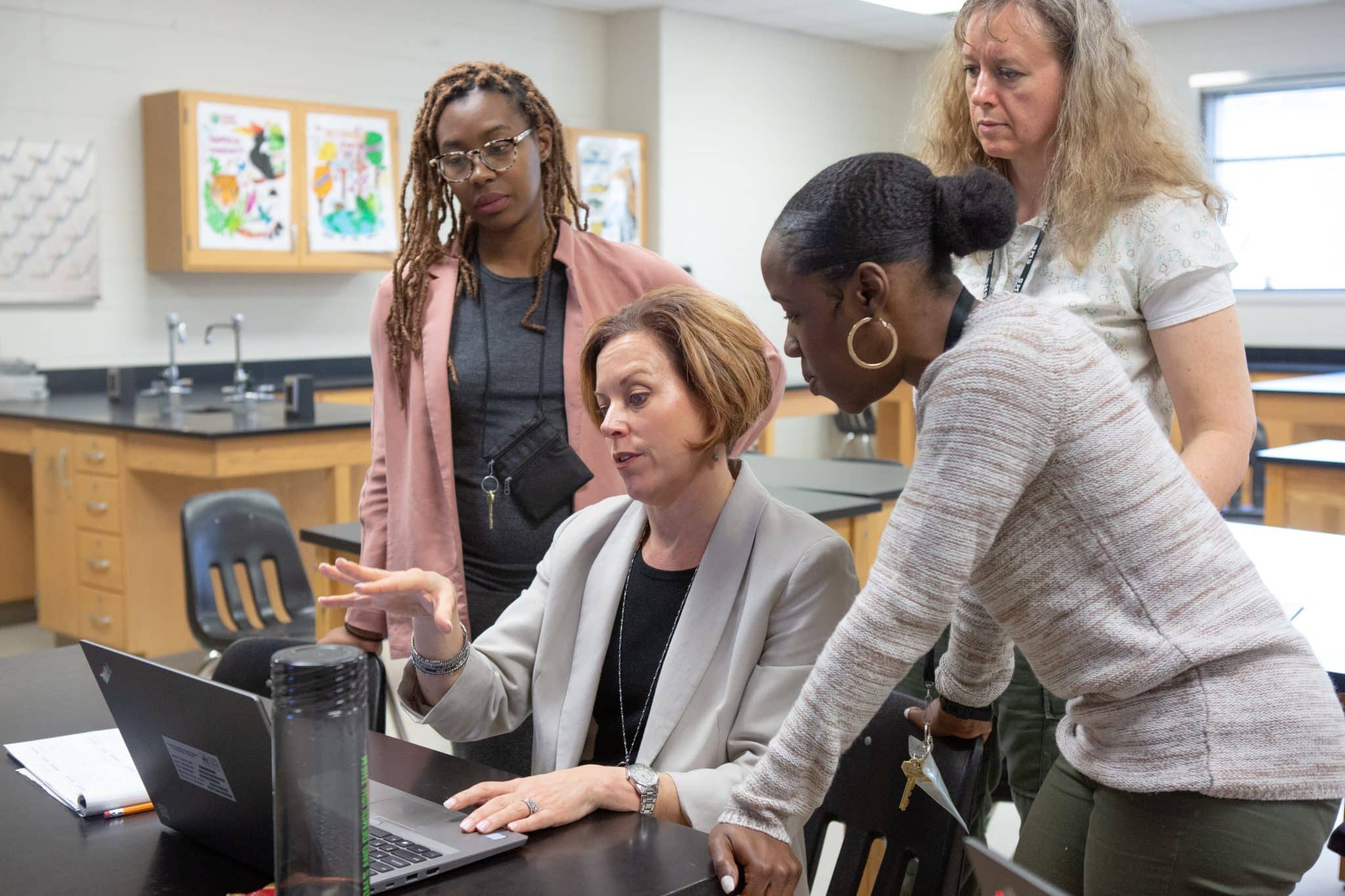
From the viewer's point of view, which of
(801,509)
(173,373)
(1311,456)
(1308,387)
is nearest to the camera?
(801,509)

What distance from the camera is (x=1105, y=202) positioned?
1569 millimetres

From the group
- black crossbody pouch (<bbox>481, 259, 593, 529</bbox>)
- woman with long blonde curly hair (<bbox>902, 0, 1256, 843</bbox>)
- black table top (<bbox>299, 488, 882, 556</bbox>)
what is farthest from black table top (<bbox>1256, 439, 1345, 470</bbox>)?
black crossbody pouch (<bbox>481, 259, 593, 529</bbox>)

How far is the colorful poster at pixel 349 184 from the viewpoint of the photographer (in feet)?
20.2

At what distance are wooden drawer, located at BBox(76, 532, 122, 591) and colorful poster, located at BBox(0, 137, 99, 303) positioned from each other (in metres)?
1.41

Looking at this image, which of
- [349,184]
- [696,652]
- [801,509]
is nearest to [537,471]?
[696,652]

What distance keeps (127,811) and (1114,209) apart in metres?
1.27

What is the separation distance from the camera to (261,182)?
234 inches

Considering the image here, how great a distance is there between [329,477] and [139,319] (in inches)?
73.1

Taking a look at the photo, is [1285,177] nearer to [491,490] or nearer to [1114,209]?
[1114,209]

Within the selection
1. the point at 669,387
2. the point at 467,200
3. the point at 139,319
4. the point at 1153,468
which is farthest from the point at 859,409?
the point at 139,319

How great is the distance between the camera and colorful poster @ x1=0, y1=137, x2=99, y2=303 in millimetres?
5574

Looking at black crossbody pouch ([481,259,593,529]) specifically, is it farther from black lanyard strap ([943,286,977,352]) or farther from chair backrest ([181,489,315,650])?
chair backrest ([181,489,315,650])

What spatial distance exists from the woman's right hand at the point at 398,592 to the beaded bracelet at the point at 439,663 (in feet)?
0.22

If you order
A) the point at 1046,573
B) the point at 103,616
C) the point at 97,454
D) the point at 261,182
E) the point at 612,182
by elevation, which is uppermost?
the point at 612,182
